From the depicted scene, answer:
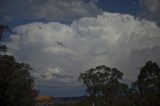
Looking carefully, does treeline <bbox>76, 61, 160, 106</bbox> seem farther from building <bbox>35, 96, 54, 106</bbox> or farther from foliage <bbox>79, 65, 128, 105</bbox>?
building <bbox>35, 96, 54, 106</bbox>

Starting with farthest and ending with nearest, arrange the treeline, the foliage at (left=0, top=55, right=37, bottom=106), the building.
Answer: the building, the treeline, the foliage at (left=0, top=55, right=37, bottom=106)

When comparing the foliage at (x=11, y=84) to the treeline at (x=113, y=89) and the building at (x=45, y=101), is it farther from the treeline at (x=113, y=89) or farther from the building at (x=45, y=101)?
the building at (x=45, y=101)

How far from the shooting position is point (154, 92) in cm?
6744

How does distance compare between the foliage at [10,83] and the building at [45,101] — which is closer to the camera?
the foliage at [10,83]

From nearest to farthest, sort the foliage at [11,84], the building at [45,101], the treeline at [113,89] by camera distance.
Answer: the foliage at [11,84], the treeline at [113,89], the building at [45,101]

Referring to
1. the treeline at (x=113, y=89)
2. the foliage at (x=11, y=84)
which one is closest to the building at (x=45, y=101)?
the treeline at (x=113, y=89)

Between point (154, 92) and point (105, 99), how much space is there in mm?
14487

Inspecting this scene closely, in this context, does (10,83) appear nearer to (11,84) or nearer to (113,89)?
(11,84)

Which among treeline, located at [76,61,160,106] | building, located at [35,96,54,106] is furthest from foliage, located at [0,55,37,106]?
building, located at [35,96,54,106]

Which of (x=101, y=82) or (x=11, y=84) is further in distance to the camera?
(x=101, y=82)

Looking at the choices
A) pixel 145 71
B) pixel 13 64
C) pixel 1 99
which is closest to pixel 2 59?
pixel 13 64

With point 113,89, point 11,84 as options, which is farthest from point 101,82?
point 11,84

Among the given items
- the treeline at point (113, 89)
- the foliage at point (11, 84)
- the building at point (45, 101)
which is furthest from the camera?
the building at point (45, 101)

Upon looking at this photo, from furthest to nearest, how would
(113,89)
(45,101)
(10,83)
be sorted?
(45,101), (113,89), (10,83)
